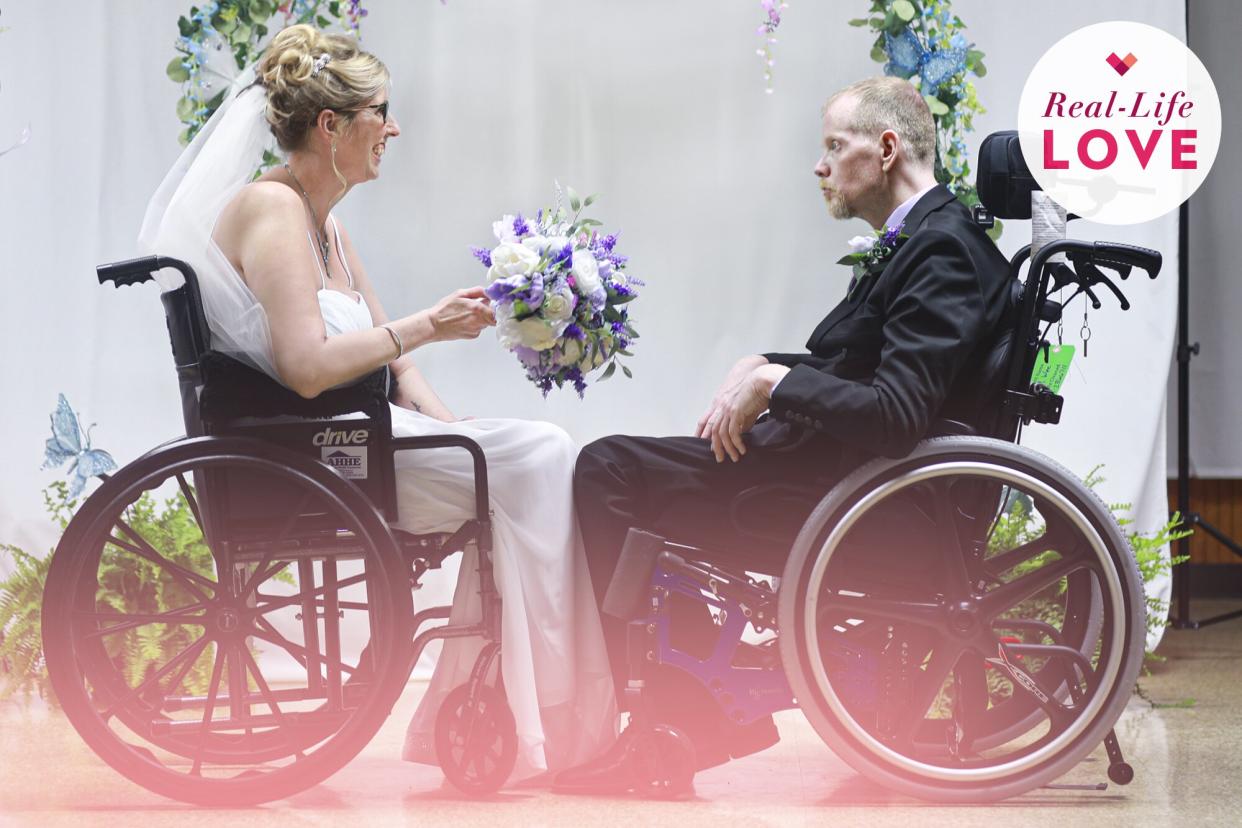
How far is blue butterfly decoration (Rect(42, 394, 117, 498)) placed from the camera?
370 cm

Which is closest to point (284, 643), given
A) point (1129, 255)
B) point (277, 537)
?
point (277, 537)

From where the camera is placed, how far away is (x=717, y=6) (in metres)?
3.84

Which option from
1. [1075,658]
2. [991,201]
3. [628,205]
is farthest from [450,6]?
[1075,658]

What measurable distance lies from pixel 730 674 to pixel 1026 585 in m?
0.54

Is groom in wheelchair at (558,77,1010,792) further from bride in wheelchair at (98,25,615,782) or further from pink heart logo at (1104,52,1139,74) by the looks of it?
pink heart logo at (1104,52,1139,74)

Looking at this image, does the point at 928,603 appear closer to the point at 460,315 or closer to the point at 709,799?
the point at 709,799

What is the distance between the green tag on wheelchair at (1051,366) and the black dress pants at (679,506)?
37cm

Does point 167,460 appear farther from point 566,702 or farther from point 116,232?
point 116,232

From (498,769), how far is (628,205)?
1901 mm

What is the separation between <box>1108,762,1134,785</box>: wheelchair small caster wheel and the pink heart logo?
211 cm

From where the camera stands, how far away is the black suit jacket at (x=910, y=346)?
224 centimetres

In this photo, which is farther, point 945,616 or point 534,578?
point 534,578

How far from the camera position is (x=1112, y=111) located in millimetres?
3760

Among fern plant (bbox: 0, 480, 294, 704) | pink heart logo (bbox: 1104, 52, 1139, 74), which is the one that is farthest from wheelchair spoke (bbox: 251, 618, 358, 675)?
pink heart logo (bbox: 1104, 52, 1139, 74)
